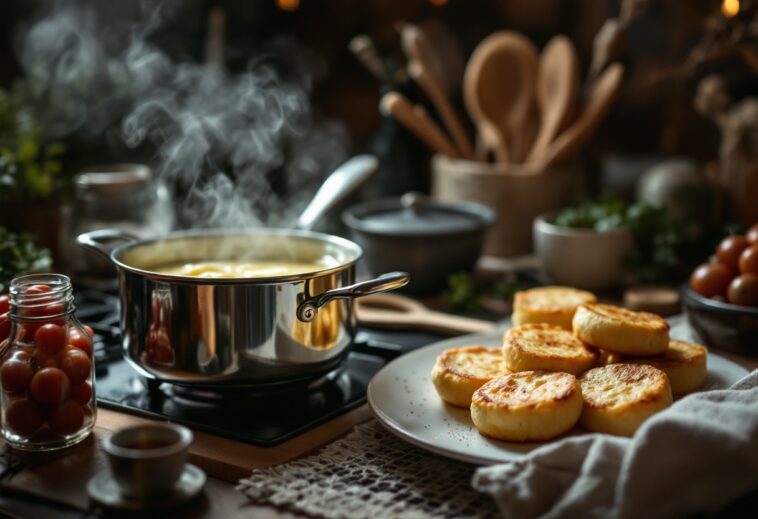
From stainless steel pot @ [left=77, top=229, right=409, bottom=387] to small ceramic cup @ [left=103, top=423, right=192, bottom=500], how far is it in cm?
18

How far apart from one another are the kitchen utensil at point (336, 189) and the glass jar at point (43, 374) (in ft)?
1.97

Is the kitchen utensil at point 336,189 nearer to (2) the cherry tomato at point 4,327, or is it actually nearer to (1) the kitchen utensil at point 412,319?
(1) the kitchen utensil at point 412,319

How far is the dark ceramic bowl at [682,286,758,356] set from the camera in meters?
1.38

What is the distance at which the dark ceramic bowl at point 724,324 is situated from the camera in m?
1.38

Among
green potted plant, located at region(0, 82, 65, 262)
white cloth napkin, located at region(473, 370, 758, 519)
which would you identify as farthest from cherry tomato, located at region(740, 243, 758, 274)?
green potted plant, located at region(0, 82, 65, 262)

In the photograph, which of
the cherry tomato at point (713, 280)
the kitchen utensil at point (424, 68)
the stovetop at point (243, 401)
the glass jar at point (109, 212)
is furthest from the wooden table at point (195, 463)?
the kitchen utensil at point (424, 68)

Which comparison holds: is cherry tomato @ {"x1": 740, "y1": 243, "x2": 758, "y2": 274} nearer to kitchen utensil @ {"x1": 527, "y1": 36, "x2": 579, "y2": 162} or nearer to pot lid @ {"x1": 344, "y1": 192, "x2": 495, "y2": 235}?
pot lid @ {"x1": 344, "y1": 192, "x2": 495, "y2": 235}

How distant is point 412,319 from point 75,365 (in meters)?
0.73

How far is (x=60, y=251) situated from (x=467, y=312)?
3.08 ft

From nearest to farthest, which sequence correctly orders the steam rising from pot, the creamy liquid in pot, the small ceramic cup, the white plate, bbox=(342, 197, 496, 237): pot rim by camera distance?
the small ceramic cup → the white plate → the creamy liquid in pot → bbox=(342, 197, 496, 237): pot rim → the steam rising from pot

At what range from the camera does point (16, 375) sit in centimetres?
103

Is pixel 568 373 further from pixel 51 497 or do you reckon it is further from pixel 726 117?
pixel 726 117

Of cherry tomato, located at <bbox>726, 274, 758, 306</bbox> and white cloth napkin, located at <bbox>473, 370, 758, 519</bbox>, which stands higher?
cherry tomato, located at <bbox>726, 274, 758, 306</bbox>

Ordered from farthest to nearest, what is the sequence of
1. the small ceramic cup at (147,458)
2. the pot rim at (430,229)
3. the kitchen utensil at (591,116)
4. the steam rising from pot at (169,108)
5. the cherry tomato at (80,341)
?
the steam rising from pot at (169,108)
the kitchen utensil at (591,116)
the pot rim at (430,229)
the cherry tomato at (80,341)
the small ceramic cup at (147,458)
